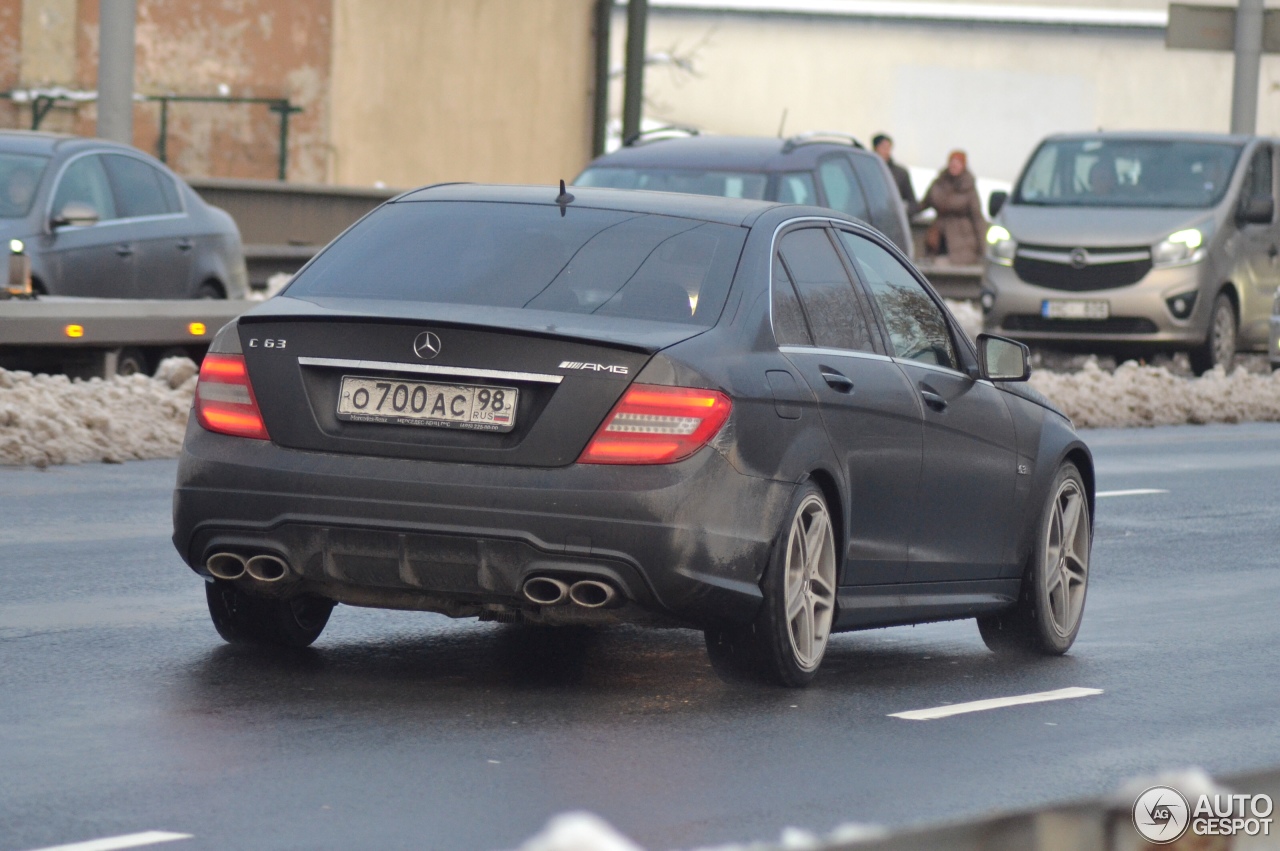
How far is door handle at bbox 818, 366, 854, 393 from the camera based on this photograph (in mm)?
7652

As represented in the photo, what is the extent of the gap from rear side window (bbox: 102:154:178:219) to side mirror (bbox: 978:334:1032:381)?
969cm

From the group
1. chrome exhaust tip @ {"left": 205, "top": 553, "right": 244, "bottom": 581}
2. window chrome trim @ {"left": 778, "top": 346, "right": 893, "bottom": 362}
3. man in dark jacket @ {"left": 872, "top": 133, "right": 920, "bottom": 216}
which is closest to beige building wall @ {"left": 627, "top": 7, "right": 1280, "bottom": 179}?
man in dark jacket @ {"left": 872, "top": 133, "right": 920, "bottom": 216}

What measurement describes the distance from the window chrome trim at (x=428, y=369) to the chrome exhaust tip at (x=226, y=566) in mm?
569

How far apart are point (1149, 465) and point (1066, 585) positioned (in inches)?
319

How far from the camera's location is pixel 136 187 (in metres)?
17.5

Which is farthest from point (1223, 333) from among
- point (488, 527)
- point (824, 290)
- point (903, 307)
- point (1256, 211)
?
point (488, 527)

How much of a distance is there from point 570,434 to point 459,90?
1238 inches

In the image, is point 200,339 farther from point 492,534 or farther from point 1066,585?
point 492,534

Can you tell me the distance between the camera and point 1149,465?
17.0 m

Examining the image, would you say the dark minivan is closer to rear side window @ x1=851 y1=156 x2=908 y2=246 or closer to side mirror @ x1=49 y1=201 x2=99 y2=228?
rear side window @ x1=851 y1=156 x2=908 y2=246

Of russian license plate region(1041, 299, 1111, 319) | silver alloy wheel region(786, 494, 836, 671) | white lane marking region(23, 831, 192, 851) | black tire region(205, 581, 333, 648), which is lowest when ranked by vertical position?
russian license plate region(1041, 299, 1111, 319)

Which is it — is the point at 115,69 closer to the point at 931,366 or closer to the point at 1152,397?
the point at 1152,397

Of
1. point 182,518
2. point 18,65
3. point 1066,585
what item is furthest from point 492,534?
point 18,65

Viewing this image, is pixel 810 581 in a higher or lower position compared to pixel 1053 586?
higher
